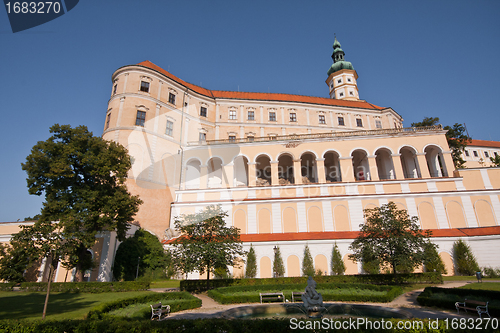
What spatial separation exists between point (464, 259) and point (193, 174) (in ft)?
98.1

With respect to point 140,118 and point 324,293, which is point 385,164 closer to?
point 324,293

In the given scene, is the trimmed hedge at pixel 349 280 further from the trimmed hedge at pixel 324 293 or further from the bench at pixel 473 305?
the bench at pixel 473 305

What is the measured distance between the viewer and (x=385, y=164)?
35500mm

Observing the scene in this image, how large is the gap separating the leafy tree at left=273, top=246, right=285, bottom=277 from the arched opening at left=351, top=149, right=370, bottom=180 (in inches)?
673

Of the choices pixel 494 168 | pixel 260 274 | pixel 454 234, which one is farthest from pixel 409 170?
pixel 260 274

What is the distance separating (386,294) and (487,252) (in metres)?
15.4

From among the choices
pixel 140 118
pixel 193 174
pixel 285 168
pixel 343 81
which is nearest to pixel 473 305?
pixel 285 168

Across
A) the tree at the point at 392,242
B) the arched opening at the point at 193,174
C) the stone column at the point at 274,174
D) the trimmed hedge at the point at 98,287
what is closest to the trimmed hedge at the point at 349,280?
the tree at the point at 392,242

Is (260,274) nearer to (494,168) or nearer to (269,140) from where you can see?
(269,140)

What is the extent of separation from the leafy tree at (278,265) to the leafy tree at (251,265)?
5.66 feet

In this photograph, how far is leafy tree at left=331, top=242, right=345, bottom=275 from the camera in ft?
74.6

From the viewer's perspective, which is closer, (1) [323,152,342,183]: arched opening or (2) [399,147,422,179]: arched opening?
(2) [399,147,422,179]: arched opening

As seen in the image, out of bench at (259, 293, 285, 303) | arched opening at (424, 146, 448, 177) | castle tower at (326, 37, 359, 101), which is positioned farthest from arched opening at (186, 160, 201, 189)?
castle tower at (326, 37, 359, 101)

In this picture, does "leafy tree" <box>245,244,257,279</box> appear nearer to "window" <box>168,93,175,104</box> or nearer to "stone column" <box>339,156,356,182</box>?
"stone column" <box>339,156,356,182</box>
